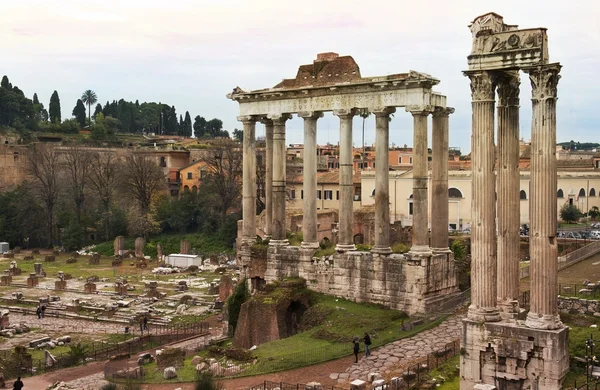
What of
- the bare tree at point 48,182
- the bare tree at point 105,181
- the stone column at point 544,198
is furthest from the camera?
the bare tree at point 48,182

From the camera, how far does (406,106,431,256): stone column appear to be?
81.6 feet

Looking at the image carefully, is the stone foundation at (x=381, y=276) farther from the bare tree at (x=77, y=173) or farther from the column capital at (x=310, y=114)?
the bare tree at (x=77, y=173)

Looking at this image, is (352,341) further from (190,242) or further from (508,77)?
(190,242)

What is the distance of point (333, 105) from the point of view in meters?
27.1

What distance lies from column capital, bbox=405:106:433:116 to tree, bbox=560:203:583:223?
31.5 metres

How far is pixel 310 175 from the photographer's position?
1097 inches

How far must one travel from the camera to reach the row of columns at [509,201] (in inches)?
635

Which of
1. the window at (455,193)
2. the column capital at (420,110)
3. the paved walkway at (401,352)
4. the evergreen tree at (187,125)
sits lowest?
the paved walkway at (401,352)

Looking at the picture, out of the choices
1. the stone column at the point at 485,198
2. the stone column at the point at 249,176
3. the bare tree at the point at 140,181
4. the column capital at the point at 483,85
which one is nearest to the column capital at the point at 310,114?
the stone column at the point at 249,176

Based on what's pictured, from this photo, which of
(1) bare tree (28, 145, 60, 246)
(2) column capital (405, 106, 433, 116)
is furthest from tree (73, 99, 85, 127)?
(2) column capital (405, 106, 433, 116)

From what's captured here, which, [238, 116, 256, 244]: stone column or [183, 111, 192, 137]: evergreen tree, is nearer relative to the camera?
[238, 116, 256, 244]: stone column

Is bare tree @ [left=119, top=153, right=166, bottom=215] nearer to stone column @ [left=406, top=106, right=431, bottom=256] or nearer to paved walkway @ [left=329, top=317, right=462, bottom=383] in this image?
stone column @ [left=406, top=106, right=431, bottom=256]

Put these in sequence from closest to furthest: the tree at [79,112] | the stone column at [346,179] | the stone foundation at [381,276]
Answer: the stone foundation at [381,276] → the stone column at [346,179] → the tree at [79,112]

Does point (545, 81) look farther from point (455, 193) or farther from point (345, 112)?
point (455, 193)
